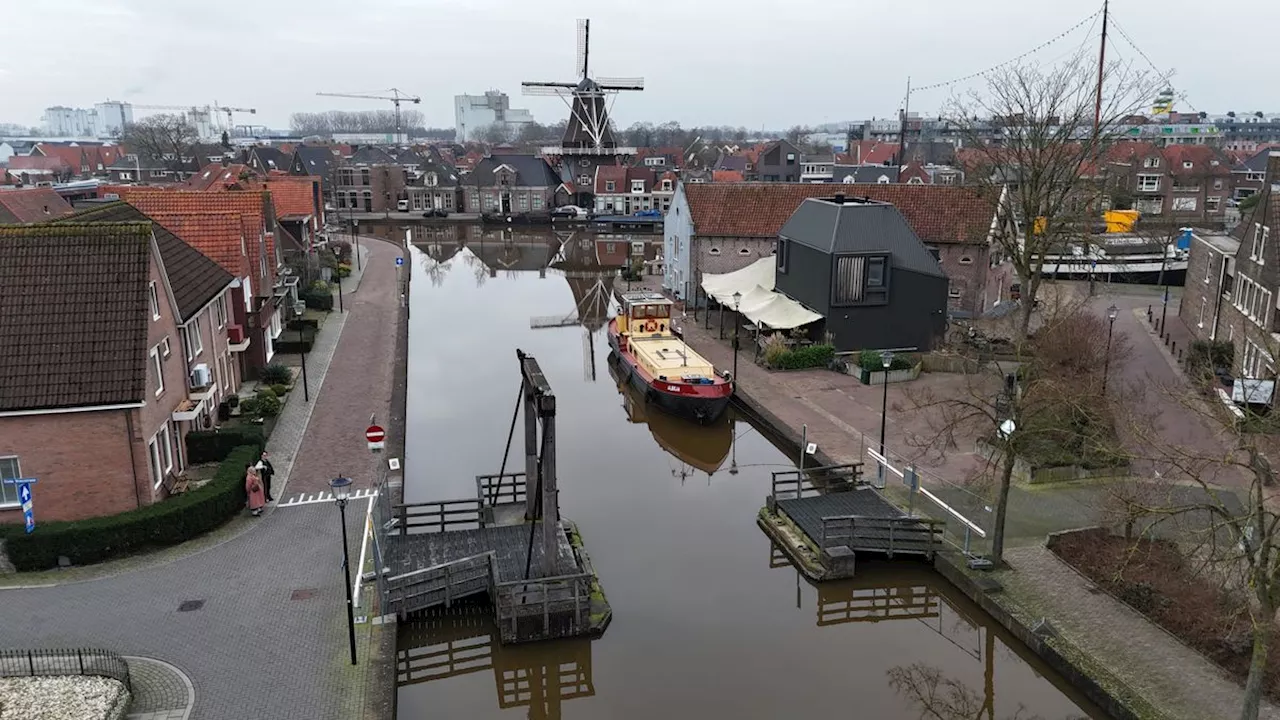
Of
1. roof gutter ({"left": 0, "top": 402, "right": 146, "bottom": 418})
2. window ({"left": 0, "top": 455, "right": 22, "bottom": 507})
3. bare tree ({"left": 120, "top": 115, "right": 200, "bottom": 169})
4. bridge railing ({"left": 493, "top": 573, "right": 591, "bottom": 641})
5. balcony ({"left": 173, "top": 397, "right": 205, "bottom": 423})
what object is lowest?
bridge railing ({"left": 493, "top": 573, "right": 591, "bottom": 641})

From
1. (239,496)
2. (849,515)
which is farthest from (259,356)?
(849,515)

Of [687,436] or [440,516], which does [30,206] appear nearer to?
[687,436]

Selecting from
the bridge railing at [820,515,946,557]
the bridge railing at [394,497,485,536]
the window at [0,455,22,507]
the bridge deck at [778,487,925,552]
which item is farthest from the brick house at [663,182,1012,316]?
the window at [0,455,22,507]

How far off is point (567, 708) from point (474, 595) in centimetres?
381

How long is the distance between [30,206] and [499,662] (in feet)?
147

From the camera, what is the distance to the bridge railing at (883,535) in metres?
19.7

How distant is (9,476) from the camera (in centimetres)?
1883

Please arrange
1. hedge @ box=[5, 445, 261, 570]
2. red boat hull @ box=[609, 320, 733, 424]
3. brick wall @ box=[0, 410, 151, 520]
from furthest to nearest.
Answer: red boat hull @ box=[609, 320, 733, 424] < brick wall @ box=[0, 410, 151, 520] < hedge @ box=[5, 445, 261, 570]

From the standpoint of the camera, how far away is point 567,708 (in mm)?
15625

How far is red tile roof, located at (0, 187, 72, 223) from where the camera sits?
4347 centimetres

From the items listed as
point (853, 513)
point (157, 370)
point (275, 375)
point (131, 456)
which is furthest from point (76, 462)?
point (853, 513)

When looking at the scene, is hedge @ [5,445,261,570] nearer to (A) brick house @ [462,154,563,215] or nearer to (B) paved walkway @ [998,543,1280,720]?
(B) paved walkway @ [998,543,1280,720]

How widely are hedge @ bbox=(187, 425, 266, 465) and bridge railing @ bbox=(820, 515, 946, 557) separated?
14.8 meters

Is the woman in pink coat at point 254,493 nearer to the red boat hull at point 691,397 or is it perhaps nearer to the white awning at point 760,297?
the red boat hull at point 691,397
